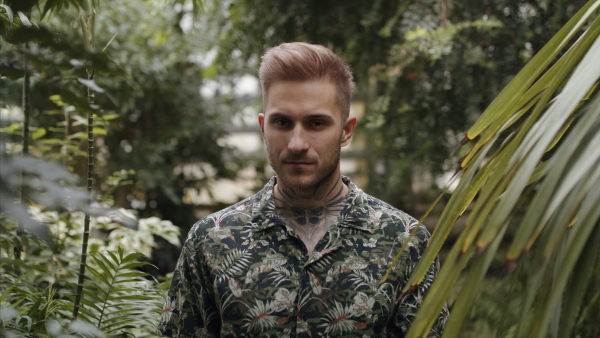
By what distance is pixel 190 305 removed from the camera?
4.44 ft

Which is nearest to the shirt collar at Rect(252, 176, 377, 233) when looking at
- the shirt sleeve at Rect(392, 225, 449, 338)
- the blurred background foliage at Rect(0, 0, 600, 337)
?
the shirt sleeve at Rect(392, 225, 449, 338)

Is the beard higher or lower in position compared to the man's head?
lower

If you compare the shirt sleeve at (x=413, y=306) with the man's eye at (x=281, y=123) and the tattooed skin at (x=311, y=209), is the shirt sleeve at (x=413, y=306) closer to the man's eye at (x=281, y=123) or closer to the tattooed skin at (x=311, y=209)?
the tattooed skin at (x=311, y=209)

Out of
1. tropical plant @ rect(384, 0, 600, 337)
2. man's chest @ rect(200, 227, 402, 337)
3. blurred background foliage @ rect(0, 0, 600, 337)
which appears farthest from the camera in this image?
blurred background foliage @ rect(0, 0, 600, 337)

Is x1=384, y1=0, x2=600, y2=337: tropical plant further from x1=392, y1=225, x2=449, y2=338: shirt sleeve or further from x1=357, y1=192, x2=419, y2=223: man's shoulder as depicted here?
x1=357, y1=192, x2=419, y2=223: man's shoulder

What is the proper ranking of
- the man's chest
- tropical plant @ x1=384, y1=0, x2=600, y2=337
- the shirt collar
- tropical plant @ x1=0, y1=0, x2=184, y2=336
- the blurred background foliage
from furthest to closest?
the blurred background foliage, the shirt collar, the man's chest, tropical plant @ x1=0, y1=0, x2=184, y2=336, tropical plant @ x1=384, y1=0, x2=600, y2=337

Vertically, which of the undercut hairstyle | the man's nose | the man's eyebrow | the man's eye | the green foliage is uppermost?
the undercut hairstyle

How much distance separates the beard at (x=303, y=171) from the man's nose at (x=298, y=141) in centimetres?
2

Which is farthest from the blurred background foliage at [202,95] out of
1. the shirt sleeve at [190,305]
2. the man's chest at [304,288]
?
the man's chest at [304,288]

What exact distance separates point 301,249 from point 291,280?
0.08 m

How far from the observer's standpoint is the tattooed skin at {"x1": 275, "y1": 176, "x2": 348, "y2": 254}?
4.62 feet

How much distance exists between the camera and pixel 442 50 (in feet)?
8.15

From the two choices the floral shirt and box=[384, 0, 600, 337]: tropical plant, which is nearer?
box=[384, 0, 600, 337]: tropical plant

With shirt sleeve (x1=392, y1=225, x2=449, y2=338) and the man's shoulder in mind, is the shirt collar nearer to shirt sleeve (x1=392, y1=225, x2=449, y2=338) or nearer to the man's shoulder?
the man's shoulder
